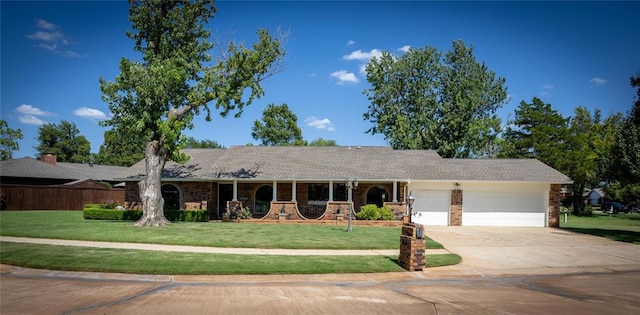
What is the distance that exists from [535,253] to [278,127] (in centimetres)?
4255

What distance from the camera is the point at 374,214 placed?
2328cm

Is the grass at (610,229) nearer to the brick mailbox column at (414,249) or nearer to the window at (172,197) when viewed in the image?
the brick mailbox column at (414,249)

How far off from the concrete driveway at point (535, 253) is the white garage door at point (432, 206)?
18.5 ft

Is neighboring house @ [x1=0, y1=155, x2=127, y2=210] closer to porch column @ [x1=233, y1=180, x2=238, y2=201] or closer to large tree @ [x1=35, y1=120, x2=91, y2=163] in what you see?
porch column @ [x1=233, y1=180, x2=238, y2=201]

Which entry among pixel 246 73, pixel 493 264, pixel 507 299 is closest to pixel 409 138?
pixel 246 73

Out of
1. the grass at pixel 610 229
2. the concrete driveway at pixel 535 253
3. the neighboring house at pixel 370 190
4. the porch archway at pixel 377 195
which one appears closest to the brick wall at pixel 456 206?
the neighboring house at pixel 370 190

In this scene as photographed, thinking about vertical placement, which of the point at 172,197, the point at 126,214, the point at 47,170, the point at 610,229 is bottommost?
the point at 610,229

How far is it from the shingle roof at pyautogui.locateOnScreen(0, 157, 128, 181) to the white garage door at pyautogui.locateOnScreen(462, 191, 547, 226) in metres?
32.1

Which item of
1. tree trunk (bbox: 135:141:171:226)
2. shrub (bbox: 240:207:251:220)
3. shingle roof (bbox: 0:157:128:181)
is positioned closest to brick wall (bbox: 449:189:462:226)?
shrub (bbox: 240:207:251:220)

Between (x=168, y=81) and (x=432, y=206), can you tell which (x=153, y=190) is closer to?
(x=168, y=81)

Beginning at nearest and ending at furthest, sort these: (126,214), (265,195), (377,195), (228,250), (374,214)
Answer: (228,250), (374,214), (126,214), (377,195), (265,195)

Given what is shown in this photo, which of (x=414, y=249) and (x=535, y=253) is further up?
(x=414, y=249)

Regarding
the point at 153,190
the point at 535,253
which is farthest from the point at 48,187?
the point at 535,253

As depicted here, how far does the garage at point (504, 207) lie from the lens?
25891 millimetres
